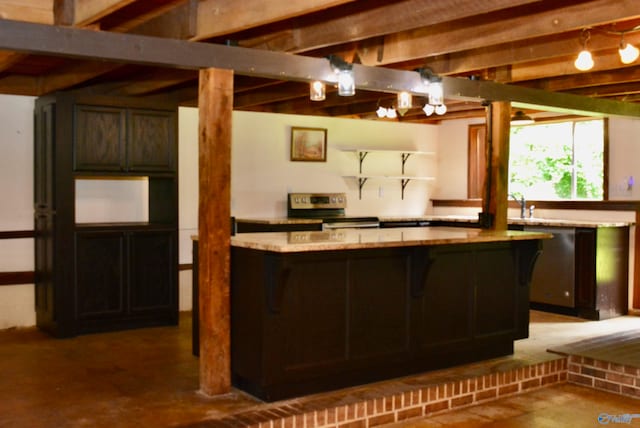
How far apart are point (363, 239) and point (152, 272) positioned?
2648 mm

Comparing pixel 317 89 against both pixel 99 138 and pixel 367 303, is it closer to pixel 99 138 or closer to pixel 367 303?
pixel 367 303

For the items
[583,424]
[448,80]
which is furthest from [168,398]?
[448,80]

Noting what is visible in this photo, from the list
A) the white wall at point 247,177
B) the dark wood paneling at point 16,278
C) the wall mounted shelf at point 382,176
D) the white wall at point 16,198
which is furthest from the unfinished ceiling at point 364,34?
the wall mounted shelf at point 382,176

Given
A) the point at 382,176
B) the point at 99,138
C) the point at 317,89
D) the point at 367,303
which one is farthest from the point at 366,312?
the point at 382,176

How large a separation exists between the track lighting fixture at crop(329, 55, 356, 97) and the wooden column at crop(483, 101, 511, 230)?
5.52 feet

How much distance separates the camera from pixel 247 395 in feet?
14.0

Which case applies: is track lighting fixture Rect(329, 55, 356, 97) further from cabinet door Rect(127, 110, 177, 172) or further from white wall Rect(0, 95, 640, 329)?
white wall Rect(0, 95, 640, 329)

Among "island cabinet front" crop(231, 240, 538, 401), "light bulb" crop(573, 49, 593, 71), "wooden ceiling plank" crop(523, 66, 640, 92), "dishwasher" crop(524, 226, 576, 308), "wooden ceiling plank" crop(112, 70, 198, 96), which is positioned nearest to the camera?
"island cabinet front" crop(231, 240, 538, 401)

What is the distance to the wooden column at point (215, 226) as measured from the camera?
4180 mm

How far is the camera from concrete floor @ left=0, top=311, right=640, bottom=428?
12.9ft

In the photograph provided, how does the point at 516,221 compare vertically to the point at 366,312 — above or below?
above

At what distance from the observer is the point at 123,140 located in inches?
247

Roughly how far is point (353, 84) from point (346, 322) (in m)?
1.50

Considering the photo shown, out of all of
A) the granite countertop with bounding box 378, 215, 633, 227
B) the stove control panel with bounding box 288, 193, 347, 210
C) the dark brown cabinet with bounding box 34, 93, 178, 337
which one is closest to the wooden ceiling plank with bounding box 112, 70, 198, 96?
the dark brown cabinet with bounding box 34, 93, 178, 337
